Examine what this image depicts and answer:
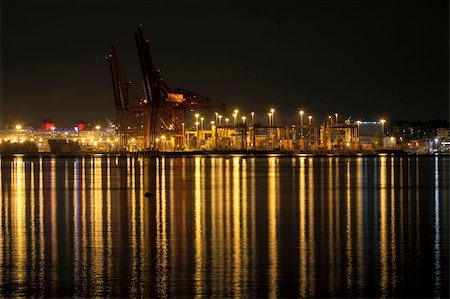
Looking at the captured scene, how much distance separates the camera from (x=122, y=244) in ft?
57.5

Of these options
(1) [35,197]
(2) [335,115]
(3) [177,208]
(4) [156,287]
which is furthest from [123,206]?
(2) [335,115]

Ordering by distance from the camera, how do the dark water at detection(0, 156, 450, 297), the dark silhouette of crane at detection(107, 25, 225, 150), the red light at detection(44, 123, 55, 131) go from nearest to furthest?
the dark water at detection(0, 156, 450, 297) → the dark silhouette of crane at detection(107, 25, 225, 150) → the red light at detection(44, 123, 55, 131)

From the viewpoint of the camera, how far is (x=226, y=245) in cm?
A: 1714

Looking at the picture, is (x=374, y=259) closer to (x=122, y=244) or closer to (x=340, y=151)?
(x=122, y=244)

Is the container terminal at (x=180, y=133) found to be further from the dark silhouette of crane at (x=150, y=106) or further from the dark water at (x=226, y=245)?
the dark water at (x=226, y=245)

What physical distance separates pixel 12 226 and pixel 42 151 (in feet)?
397

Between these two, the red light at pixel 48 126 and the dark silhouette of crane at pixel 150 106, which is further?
the red light at pixel 48 126

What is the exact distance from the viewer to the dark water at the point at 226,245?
13.2 meters

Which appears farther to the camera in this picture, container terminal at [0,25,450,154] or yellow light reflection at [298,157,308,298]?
container terminal at [0,25,450,154]

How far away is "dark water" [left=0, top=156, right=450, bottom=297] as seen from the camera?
43.3ft

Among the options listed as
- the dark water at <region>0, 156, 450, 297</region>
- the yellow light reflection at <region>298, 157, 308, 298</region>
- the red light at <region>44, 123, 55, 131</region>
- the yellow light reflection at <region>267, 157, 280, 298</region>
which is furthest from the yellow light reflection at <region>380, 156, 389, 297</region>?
the red light at <region>44, 123, 55, 131</region>

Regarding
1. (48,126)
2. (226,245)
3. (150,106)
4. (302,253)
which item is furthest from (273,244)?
(48,126)

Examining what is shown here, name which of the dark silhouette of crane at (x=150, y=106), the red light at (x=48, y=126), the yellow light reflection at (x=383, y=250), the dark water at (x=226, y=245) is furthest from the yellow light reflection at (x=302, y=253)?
the red light at (x=48, y=126)

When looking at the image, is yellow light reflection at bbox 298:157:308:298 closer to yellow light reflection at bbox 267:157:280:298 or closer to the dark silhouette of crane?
yellow light reflection at bbox 267:157:280:298
